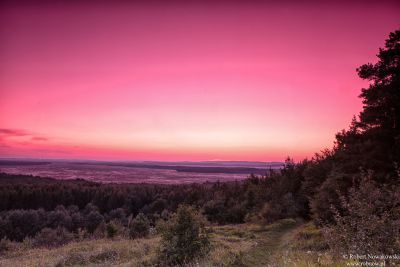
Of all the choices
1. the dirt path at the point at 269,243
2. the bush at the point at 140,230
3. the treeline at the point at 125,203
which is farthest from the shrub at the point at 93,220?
the dirt path at the point at 269,243

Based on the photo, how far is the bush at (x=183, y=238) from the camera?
15859mm

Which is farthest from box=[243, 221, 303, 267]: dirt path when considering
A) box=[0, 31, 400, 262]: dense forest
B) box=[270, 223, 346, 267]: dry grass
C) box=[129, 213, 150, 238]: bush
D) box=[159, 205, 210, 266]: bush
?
box=[129, 213, 150, 238]: bush

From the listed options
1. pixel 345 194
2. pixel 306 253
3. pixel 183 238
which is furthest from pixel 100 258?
pixel 345 194

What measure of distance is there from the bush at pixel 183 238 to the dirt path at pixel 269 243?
2.57m

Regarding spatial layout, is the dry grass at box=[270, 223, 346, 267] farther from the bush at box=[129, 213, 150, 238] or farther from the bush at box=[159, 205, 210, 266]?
the bush at box=[129, 213, 150, 238]

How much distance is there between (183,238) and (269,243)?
42.8 ft

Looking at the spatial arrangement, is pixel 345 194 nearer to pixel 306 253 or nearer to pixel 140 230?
pixel 306 253

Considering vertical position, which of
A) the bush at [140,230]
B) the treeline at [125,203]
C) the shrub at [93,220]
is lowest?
the shrub at [93,220]

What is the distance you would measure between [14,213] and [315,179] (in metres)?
75.2

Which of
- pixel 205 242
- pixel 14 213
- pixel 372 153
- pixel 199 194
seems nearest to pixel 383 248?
pixel 205 242

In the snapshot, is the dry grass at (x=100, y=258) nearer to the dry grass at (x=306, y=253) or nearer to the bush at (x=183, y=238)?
the bush at (x=183, y=238)

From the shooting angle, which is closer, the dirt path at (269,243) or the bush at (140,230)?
the dirt path at (269,243)

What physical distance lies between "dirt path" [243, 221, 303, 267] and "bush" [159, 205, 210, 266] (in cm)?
257

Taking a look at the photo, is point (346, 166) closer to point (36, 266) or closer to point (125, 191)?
point (36, 266)
